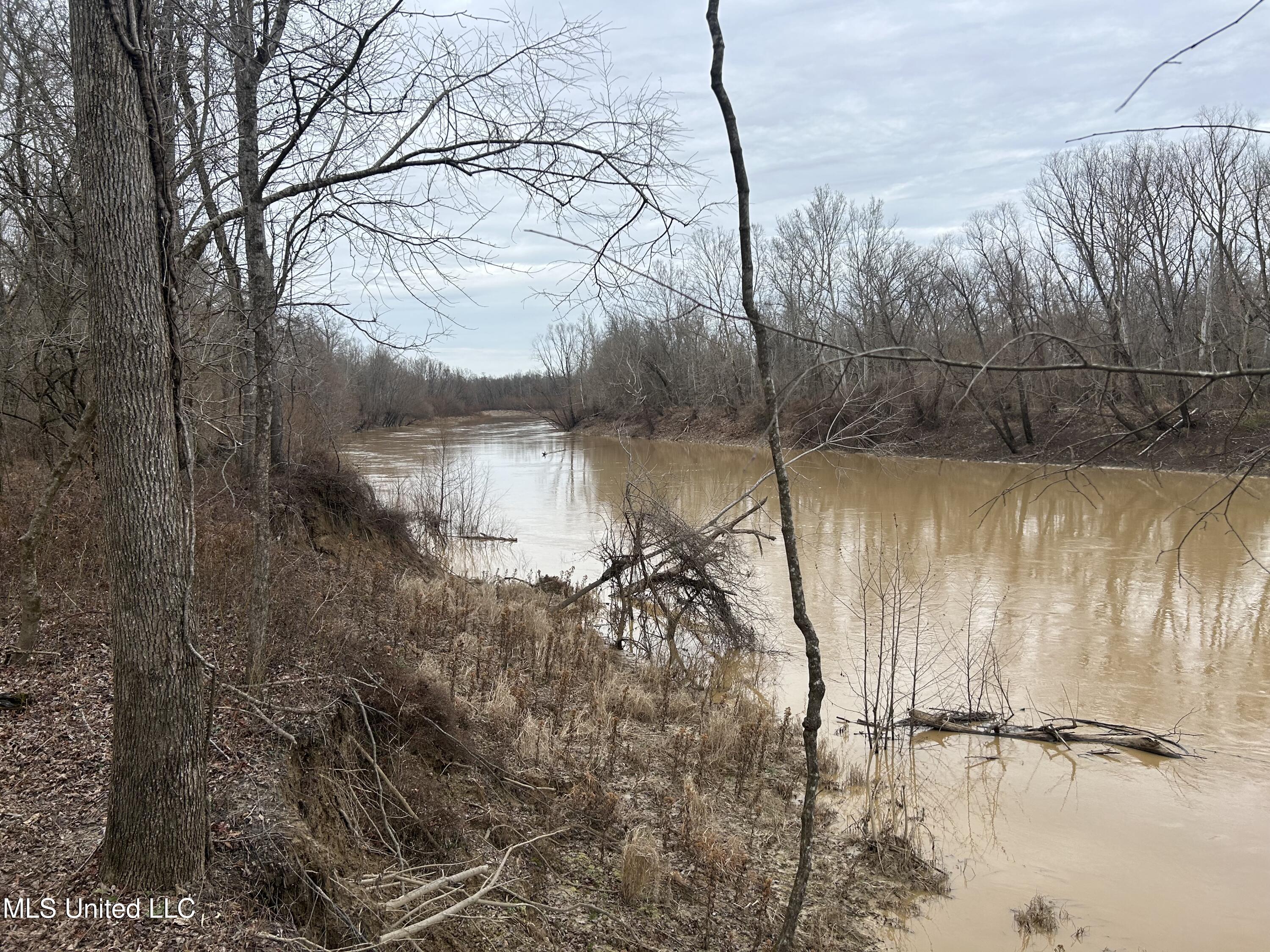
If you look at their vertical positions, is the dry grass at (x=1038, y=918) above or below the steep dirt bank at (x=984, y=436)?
below

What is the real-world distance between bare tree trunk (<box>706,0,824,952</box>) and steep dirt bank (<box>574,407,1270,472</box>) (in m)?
2.57

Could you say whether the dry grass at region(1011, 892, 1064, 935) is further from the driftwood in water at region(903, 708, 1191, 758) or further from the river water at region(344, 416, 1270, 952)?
the driftwood in water at region(903, 708, 1191, 758)

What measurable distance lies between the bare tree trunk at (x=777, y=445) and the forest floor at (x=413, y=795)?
81cm

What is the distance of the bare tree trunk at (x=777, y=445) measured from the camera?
3789 mm

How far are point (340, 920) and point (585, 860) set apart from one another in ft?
6.04

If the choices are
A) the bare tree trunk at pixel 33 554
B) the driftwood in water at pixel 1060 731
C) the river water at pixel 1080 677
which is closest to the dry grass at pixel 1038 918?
the river water at pixel 1080 677

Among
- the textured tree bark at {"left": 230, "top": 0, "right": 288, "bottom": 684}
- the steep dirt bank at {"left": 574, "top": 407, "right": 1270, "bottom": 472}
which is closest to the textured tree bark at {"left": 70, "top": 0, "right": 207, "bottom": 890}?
the textured tree bark at {"left": 230, "top": 0, "right": 288, "bottom": 684}

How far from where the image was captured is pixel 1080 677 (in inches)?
386

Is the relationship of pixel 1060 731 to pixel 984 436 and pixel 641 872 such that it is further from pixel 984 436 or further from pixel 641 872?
pixel 984 436

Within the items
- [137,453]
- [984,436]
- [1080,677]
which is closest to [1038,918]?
[1080,677]

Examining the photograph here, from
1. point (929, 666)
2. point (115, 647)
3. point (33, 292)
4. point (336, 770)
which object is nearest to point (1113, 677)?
point (929, 666)

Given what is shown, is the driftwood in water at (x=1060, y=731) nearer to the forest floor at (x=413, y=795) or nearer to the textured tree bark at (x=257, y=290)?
the forest floor at (x=413, y=795)

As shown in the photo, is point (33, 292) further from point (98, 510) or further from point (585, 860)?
point (585, 860)

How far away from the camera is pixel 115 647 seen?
9.94 feet
